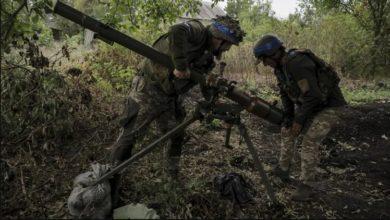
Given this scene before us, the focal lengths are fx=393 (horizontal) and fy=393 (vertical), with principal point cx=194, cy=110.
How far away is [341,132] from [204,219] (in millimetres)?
5154

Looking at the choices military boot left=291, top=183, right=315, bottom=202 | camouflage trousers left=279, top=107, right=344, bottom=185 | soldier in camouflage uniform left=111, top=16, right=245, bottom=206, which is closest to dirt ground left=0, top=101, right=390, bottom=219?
military boot left=291, top=183, right=315, bottom=202

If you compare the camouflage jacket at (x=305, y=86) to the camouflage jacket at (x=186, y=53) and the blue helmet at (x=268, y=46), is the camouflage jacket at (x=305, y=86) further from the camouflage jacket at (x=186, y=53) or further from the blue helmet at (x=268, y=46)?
the camouflage jacket at (x=186, y=53)

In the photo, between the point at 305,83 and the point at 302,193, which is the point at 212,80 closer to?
the point at 305,83

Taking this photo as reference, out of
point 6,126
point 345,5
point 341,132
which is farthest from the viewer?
point 345,5

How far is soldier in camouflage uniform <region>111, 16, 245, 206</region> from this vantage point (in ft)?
14.0

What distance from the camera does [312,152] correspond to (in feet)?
16.6

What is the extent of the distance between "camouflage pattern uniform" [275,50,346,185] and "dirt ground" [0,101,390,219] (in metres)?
0.61

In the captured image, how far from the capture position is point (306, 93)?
4.72 metres

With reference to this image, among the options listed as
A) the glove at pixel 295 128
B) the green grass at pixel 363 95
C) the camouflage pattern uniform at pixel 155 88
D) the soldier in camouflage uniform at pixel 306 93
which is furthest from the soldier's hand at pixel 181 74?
the green grass at pixel 363 95

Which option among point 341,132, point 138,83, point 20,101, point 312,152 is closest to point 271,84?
point 341,132

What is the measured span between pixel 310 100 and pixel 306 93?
96 mm

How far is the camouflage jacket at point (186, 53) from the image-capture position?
4147 millimetres

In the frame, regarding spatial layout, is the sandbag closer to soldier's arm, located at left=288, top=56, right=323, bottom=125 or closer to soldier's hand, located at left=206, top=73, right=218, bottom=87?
soldier's hand, located at left=206, top=73, right=218, bottom=87

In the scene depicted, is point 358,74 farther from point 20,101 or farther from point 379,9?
point 20,101
